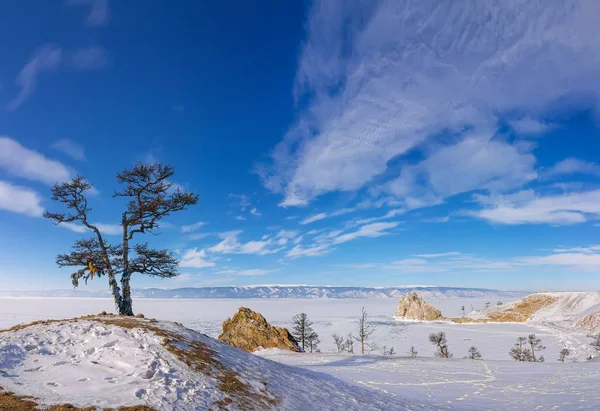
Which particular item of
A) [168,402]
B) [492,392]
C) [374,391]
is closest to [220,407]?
[168,402]

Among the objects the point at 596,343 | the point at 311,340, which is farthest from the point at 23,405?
the point at 596,343

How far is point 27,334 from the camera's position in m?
10.1

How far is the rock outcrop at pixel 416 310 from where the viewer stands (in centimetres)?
15475

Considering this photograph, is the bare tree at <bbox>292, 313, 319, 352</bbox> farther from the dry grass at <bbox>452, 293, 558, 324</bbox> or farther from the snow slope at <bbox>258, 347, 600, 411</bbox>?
the dry grass at <bbox>452, 293, 558, 324</bbox>

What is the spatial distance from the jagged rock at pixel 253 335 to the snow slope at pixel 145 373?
22893 mm

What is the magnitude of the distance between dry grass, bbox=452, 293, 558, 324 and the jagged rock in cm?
12393

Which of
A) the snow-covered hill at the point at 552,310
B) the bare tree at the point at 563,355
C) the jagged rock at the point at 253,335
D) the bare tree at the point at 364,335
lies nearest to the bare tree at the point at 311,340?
the bare tree at the point at 364,335

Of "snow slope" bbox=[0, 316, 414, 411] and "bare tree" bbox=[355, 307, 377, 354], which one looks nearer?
"snow slope" bbox=[0, 316, 414, 411]

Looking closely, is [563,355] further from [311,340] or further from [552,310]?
[552,310]

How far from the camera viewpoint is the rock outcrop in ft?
508

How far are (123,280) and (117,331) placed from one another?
606 centimetres

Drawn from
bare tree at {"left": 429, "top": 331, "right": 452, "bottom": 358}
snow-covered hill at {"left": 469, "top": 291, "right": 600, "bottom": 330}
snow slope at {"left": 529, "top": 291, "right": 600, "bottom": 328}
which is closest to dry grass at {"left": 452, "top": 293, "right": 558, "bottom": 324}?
snow-covered hill at {"left": 469, "top": 291, "right": 600, "bottom": 330}

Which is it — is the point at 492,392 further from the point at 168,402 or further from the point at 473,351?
the point at 473,351

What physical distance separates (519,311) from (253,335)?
140 meters
